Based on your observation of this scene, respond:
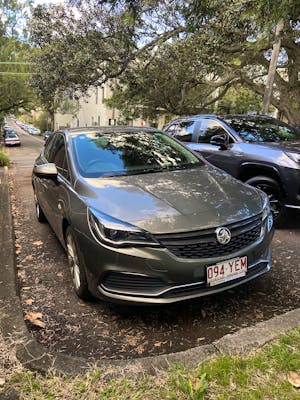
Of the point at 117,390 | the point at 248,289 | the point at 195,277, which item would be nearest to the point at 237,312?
the point at 248,289

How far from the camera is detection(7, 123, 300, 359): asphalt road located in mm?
2678

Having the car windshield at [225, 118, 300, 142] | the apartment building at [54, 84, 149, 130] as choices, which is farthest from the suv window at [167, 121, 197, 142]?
the apartment building at [54, 84, 149, 130]

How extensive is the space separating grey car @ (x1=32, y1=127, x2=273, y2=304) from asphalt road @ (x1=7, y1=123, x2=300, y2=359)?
28 cm

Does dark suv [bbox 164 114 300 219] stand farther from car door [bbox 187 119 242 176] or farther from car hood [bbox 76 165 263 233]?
car hood [bbox 76 165 263 233]

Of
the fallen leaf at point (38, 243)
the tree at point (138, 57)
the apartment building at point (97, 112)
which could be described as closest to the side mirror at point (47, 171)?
the fallen leaf at point (38, 243)

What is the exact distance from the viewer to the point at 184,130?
21.8ft

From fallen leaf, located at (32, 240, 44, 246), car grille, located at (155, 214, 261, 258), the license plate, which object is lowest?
fallen leaf, located at (32, 240, 44, 246)

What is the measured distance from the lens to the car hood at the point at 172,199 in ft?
8.95

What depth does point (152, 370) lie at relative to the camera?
2.20 metres

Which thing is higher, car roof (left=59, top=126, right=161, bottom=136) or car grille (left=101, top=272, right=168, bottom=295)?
A: car roof (left=59, top=126, right=161, bottom=136)

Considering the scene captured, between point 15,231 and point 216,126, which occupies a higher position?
point 216,126

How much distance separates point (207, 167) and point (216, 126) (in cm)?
212

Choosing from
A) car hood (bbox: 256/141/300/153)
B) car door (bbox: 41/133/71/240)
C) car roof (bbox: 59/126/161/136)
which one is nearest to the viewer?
car door (bbox: 41/133/71/240)

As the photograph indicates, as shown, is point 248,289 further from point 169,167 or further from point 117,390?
point 117,390
